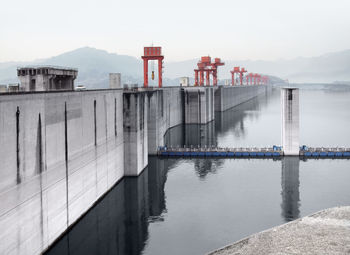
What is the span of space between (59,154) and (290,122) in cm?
4137

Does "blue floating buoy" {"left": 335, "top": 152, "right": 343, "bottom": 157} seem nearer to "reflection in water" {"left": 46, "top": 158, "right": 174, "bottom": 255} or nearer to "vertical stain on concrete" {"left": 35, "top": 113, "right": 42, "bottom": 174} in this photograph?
"reflection in water" {"left": 46, "top": 158, "right": 174, "bottom": 255}

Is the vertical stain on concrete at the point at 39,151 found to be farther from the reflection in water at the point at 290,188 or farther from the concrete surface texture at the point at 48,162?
the reflection in water at the point at 290,188

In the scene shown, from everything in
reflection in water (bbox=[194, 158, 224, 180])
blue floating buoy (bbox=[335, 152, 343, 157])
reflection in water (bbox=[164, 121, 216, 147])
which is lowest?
reflection in water (bbox=[194, 158, 224, 180])

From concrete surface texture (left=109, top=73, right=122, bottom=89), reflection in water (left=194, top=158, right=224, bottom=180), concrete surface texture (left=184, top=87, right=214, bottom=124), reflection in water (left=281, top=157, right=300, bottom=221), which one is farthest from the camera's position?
concrete surface texture (left=184, top=87, right=214, bottom=124)

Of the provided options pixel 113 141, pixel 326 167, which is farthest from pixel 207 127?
pixel 113 141

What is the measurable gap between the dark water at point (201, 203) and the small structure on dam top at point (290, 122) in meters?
2.45

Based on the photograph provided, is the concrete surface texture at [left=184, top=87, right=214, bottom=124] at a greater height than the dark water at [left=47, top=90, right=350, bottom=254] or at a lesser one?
greater

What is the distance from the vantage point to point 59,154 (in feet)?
97.5

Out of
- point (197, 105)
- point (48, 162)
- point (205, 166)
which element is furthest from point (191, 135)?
point (48, 162)

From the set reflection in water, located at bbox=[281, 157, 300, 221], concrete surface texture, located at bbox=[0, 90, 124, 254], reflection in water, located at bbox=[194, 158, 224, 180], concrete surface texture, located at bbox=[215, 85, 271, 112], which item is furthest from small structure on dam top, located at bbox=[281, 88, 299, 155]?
concrete surface texture, located at bbox=[215, 85, 271, 112]

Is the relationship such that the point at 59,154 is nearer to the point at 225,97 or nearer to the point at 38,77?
the point at 38,77

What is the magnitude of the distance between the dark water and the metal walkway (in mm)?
2243

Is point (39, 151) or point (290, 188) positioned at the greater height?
point (39, 151)

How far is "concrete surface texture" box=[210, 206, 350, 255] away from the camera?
1053 inches
